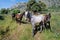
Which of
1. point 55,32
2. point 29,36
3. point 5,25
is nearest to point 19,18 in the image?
point 5,25

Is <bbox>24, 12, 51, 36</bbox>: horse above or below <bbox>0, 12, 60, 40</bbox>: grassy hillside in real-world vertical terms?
above

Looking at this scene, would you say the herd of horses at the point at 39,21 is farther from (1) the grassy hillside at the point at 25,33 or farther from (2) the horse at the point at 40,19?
(1) the grassy hillside at the point at 25,33

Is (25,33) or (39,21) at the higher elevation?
(39,21)

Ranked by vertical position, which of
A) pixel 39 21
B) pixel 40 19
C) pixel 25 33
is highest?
pixel 40 19

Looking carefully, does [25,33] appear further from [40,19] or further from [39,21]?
[40,19]

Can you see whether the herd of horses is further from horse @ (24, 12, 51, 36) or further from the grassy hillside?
the grassy hillside

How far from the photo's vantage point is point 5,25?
17969 mm

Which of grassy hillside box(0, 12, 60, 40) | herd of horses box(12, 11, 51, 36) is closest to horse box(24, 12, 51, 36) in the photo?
herd of horses box(12, 11, 51, 36)

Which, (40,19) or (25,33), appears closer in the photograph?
(40,19)

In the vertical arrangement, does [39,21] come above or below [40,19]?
below

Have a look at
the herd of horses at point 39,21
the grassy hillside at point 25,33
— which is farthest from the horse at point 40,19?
the grassy hillside at point 25,33

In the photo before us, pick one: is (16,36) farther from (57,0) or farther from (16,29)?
(57,0)

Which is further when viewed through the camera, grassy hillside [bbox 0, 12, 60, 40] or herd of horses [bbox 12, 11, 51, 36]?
herd of horses [bbox 12, 11, 51, 36]

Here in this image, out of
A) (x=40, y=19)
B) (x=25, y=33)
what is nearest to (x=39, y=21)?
(x=40, y=19)
